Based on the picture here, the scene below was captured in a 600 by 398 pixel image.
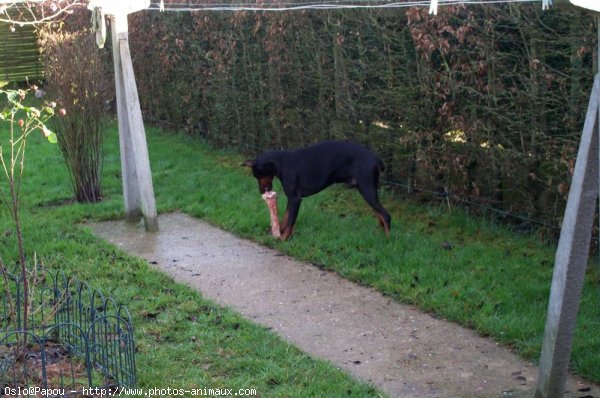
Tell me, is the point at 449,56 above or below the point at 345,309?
above

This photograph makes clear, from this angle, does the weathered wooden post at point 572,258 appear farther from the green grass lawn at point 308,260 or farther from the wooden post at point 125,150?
the wooden post at point 125,150

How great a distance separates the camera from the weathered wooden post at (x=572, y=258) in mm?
4441

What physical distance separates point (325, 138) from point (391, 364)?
5.47m

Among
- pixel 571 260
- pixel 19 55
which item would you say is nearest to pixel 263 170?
pixel 571 260

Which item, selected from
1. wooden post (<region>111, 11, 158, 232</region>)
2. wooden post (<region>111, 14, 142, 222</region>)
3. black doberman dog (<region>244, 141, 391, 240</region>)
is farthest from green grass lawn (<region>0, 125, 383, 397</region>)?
black doberman dog (<region>244, 141, 391, 240</region>)

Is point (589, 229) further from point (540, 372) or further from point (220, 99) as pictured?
point (220, 99)

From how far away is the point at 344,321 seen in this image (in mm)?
6172

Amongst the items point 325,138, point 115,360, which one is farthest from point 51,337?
point 325,138

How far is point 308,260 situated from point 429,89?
2150 mm

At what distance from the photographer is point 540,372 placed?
4.72 metres

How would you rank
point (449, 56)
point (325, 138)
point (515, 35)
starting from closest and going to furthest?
point (515, 35) < point (449, 56) < point (325, 138)

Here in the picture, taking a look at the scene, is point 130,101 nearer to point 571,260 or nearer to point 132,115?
point 132,115

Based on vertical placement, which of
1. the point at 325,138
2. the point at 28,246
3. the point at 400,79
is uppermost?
the point at 400,79

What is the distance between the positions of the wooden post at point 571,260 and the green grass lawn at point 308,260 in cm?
52
